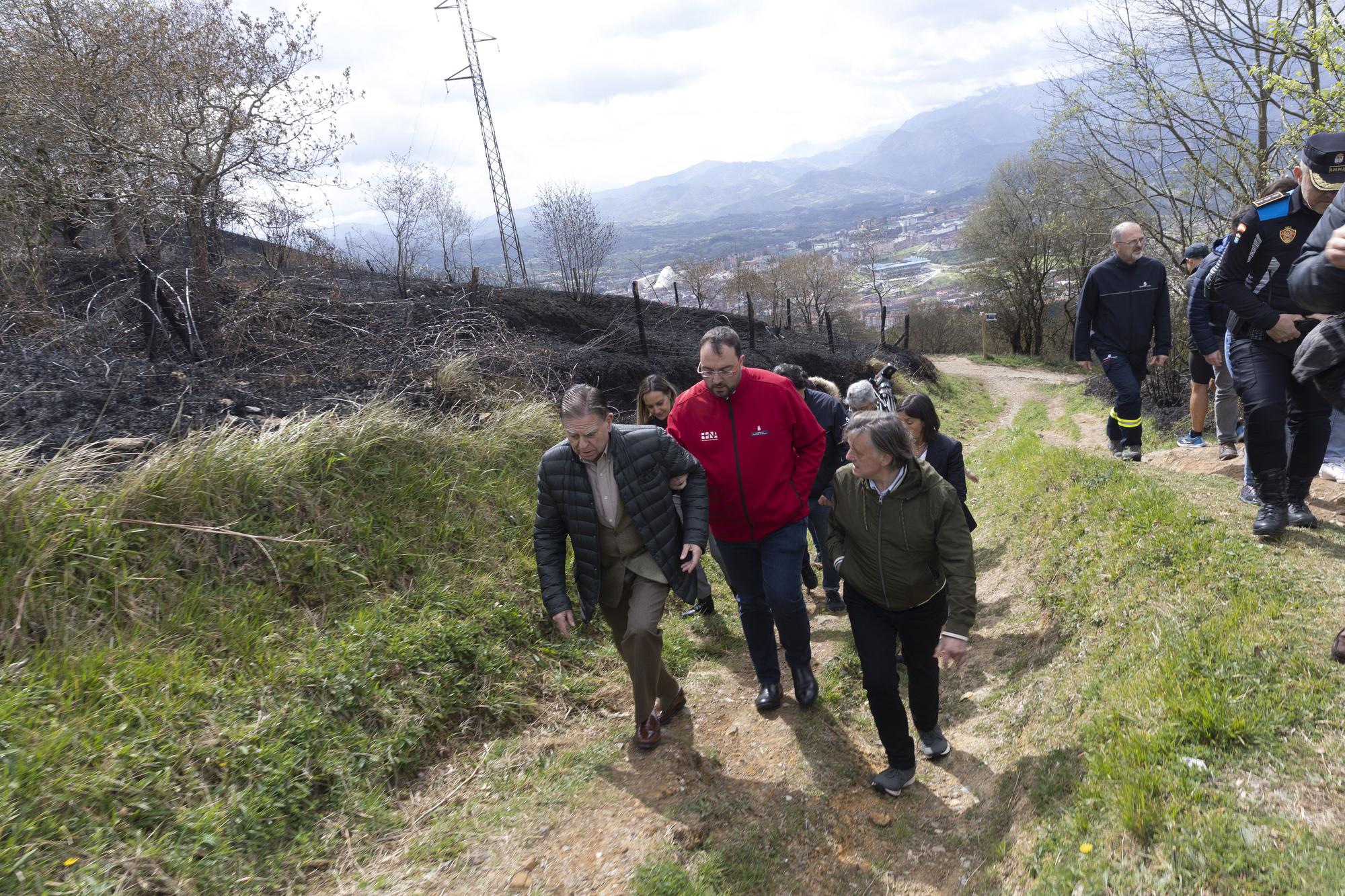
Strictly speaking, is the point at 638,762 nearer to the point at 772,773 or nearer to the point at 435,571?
the point at 772,773

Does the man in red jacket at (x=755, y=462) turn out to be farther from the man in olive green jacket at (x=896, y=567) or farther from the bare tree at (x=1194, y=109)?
the bare tree at (x=1194, y=109)

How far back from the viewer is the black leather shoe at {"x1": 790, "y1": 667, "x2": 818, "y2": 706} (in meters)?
4.49

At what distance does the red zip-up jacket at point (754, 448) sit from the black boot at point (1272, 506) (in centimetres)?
257

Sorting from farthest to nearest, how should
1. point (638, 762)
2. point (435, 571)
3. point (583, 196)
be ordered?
point (583, 196)
point (435, 571)
point (638, 762)

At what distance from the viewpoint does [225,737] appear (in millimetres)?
3504

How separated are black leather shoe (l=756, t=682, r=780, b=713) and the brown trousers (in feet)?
2.54

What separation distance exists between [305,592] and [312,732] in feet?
4.04

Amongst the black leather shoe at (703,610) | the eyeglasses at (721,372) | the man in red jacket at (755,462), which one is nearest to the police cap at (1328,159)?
the man in red jacket at (755,462)

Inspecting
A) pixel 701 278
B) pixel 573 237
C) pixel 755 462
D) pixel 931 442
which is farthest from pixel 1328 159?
pixel 701 278

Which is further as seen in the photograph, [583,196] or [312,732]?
[583,196]

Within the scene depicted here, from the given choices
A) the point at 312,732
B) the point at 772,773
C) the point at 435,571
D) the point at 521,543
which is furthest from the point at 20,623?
the point at 772,773

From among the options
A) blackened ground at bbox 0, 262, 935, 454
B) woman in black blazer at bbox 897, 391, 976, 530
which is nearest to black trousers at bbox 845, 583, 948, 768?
woman in black blazer at bbox 897, 391, 976, 530

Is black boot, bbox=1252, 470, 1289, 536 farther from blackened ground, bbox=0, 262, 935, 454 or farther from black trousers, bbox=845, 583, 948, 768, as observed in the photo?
blackened ground, bbox=0, 262, 935, 454

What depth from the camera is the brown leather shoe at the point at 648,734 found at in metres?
4.06
